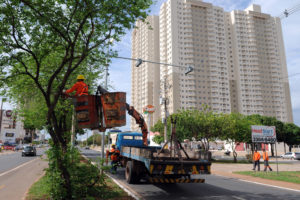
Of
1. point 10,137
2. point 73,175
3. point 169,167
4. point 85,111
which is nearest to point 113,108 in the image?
point 85,111

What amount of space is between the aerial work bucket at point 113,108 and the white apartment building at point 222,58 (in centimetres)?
8416

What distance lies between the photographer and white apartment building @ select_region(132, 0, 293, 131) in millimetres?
94875

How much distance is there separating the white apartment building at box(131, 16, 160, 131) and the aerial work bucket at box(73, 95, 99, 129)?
91917mm

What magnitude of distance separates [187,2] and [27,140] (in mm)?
98450

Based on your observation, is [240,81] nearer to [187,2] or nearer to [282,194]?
[187,2]

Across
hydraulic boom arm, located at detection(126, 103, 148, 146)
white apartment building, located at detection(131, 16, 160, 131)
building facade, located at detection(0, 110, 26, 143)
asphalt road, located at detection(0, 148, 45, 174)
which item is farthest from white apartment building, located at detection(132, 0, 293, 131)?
hydraulic boom arm, located at detection(126, 103, 148, 146)

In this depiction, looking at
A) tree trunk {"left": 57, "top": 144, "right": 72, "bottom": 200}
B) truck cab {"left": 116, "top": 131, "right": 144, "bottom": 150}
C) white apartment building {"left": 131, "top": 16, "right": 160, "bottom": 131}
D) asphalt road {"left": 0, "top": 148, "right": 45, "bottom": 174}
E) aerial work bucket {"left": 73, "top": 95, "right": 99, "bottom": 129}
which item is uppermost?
white apartment building {"left": 131, "top": 16, "right": 160, "bottom": 131}

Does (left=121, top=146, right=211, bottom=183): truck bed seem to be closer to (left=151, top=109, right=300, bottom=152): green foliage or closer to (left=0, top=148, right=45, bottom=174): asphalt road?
(left=0, top=148, right=45, bottom=174): asphalt road

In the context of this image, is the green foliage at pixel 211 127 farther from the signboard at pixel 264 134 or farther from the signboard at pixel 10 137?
the signboard at pixel 10 137

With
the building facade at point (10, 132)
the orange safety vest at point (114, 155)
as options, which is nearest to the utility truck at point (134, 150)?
the orange safety vest at point (114, 155)

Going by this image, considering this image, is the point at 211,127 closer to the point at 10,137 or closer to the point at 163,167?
the point at 163,167

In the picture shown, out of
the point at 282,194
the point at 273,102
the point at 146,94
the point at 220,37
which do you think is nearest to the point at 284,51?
the point at 273,102

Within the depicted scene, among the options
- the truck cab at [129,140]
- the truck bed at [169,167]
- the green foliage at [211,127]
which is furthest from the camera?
the green foliage at [211,127]

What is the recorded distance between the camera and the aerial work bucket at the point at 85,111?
6.40m
